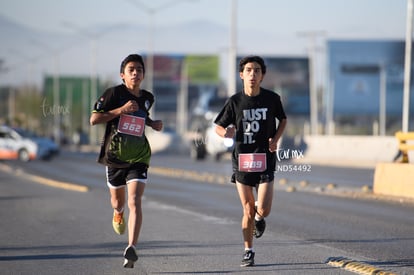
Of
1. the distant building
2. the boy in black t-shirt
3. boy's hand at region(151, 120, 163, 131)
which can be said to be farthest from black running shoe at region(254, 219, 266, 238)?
the distant building

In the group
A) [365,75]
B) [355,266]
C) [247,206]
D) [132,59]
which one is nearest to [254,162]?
[247,206]

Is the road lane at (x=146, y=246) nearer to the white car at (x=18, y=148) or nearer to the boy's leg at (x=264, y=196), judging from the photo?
the boy's leg at (x=264, y=196)

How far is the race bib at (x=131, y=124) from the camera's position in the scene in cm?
945

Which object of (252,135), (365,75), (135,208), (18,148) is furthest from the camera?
(365,75)

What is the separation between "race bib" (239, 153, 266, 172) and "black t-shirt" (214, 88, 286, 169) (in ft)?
0.14

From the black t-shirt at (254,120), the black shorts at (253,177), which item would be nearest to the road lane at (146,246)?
the black shorts at (253,177)

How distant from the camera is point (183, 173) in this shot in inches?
1186

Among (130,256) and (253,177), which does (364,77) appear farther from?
(130,256)

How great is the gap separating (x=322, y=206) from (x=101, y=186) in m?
7.90

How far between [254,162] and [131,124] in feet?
3.81

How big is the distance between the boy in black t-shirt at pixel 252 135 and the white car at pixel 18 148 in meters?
37.4

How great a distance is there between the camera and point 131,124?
31.0 ft

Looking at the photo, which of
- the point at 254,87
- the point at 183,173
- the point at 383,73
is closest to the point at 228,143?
the point at 254,87

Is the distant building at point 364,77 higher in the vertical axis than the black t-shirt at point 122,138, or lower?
higher
